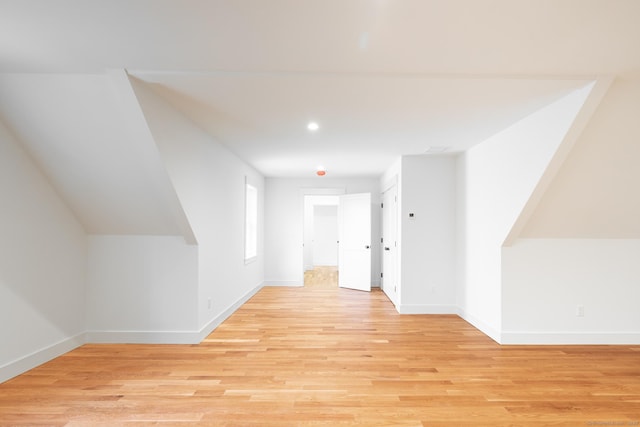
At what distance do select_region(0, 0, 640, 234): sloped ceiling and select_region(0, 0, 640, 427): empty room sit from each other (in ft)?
0.06

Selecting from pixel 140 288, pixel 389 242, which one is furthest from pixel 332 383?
pixel 389 242

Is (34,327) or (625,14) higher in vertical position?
(625,14)

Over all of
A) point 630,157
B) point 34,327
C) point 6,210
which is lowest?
point 34,327

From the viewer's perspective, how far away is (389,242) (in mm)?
6152

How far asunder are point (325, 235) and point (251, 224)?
5.62 m

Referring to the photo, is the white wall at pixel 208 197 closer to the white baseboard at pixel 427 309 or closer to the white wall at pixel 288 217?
the white wall at pixel 288 217

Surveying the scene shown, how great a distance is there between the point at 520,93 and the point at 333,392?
9.37ft

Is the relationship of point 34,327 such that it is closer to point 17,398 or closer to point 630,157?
point 17,398

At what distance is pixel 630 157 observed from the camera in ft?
9.78

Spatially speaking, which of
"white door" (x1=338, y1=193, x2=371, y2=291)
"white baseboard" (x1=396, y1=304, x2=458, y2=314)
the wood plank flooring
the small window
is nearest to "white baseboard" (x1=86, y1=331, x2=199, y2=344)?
the wood plank flooring

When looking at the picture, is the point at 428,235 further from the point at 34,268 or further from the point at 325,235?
the point at 325,235

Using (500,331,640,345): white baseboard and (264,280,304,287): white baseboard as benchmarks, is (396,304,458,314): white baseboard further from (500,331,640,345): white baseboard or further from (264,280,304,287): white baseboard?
(264,280,304,287): white baseboard

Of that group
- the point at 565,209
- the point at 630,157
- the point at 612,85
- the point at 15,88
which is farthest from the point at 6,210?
the point at 630,157

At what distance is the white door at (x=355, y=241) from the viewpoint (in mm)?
6789
